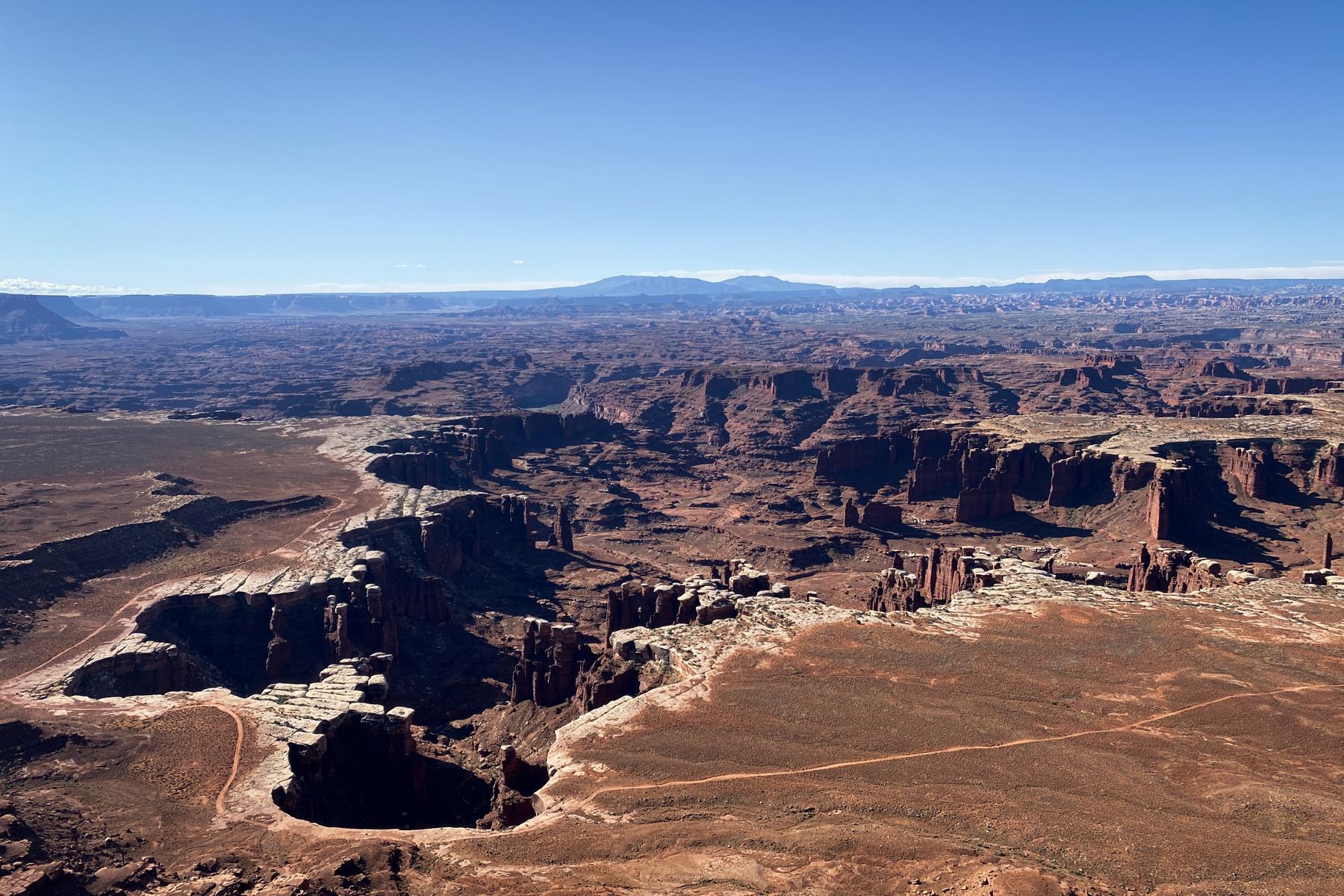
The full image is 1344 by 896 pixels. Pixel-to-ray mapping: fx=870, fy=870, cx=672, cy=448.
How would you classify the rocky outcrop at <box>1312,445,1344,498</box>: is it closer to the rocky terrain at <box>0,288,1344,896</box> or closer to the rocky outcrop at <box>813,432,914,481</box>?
the rocky terrain at <box>0,288,1344,896</box>

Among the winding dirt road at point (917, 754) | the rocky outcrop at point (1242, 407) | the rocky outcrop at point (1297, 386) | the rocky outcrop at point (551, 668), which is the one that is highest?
the rocky outcrop at point (1297, 386)

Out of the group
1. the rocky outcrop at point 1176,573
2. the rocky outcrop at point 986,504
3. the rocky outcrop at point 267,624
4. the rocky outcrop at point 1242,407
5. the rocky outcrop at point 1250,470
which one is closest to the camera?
the rocky outcrop at point 267,624

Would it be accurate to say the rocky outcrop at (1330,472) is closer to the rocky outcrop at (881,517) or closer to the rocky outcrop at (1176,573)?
the rocky outcrop at (1176,573)

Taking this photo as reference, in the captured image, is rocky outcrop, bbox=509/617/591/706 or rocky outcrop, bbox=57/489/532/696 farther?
rocky outcrop, bbox=57/489/532/696

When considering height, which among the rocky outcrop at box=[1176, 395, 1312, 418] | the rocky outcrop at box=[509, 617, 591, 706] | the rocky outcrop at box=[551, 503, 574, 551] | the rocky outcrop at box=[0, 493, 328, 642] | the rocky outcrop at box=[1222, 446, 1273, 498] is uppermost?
the rocky outcrop at box=[1176, 395, 1312, 418]

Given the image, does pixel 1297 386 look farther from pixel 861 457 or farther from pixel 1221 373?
pixel 861 457

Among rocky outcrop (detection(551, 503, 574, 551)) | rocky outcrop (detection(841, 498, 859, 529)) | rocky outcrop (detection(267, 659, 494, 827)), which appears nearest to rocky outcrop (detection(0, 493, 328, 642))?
rocky outcrop (detection(551, 503, 574, 551))

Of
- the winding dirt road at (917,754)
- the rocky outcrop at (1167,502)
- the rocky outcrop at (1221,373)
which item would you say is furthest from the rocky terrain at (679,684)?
the rocky outcrop at (1221,373)

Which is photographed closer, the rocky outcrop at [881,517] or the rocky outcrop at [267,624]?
the rocky outcrop at [267,624]

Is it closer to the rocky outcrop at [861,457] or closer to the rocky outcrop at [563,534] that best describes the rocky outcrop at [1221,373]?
the rocky outcrop at [861,457]

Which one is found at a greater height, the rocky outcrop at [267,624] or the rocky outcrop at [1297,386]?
the rocky outcrop at [1297,386]

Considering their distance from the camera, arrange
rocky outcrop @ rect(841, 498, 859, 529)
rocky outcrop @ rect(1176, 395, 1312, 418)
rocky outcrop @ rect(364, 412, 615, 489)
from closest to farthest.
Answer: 1. rocky outcrop @ rect(841, 498, 859, 529)
2. rocky outcrop @ rect(364, 412, 615, 489)
3. rocky outcrop @ rect(1176, 395, 1312, 418)

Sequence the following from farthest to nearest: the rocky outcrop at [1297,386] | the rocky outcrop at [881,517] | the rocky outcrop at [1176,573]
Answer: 1. the rocky outcrop at [1297,386]
2. the rocky outcrop at [881,517]
3. the rocky outcrop at [1176,573]

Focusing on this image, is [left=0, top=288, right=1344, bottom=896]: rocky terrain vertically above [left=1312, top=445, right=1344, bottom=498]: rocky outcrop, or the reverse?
[left=1312, top=445, right=1344, bottom=498]: rocky outcrop
